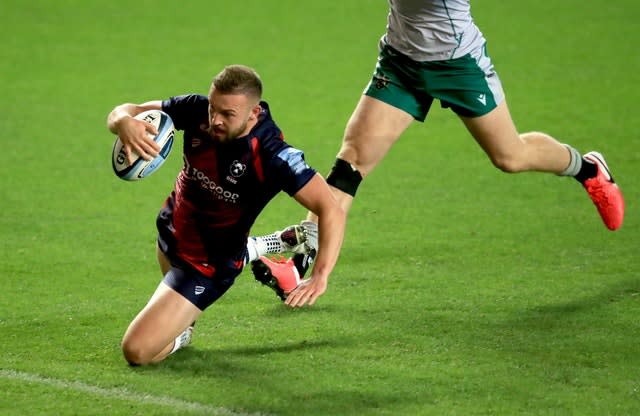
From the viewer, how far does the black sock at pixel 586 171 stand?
7387 millimetres

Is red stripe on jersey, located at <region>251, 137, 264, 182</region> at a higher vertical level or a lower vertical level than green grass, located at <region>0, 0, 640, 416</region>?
higher

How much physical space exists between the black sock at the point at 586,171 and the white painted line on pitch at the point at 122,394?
3.31 meters

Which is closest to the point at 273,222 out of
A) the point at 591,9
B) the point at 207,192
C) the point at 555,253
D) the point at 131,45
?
the point at 555,253

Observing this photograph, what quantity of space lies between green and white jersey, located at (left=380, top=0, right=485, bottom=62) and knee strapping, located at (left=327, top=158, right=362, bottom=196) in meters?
0.76

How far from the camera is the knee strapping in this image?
6.49 metres

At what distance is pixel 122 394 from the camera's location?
515cm

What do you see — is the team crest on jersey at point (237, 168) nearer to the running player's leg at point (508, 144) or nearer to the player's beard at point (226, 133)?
the player's beard at point (226, 133)

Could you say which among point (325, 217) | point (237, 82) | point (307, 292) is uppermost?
point (237, 82)

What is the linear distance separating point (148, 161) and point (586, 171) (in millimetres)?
3222

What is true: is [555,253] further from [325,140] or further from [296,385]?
[325,140]

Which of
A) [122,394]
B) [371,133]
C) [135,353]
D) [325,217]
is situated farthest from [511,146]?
Answer: [122,394]

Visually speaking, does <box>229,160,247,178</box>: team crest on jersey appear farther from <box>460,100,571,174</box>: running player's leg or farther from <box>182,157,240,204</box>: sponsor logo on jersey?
<box>460,100,571,174</box>: running player's leg

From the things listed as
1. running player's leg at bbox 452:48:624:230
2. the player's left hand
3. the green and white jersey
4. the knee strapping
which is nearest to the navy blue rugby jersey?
the player's left hand

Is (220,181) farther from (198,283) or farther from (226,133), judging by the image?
(198,283)
